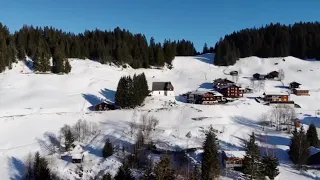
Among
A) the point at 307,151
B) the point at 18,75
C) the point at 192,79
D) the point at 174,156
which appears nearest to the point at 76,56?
the point at 18,75

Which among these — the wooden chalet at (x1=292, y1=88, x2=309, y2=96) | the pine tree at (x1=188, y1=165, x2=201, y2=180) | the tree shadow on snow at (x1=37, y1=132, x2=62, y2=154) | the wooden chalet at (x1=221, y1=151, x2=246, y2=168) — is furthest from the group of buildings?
the pine tree at (x1=188, y1=165, x2=201, y2=180)

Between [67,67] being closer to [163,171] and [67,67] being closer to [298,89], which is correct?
[298,89]

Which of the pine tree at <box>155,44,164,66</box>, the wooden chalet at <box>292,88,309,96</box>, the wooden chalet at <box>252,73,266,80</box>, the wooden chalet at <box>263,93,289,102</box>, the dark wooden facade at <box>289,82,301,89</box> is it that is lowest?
the wooden chalet at <box>263,93,289,102</box>

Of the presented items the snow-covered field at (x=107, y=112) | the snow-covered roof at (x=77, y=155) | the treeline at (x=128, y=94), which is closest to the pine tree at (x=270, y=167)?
the snow-covered field at (x=107, y=112)

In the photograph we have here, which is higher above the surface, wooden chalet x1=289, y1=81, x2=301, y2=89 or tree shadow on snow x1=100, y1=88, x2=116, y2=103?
wooden chalet x1=289, y1=81, x2=301, y2=89

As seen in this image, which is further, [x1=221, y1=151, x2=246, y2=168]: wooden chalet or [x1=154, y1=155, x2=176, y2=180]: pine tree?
[x1=221, y1=151, x2=246, y2=168]: wooden chalet

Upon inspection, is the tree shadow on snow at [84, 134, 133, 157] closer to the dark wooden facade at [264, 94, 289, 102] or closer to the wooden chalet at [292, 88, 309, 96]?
the dark wooden facade at [264, 94, 289, 102]

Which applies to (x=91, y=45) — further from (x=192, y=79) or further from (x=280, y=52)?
(x=280, y=52)

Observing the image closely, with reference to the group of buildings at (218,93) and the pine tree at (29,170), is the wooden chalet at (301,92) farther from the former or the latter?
the pine tree at (29,170)
